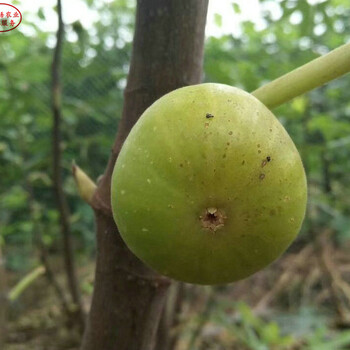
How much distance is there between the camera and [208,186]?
1.61 ft

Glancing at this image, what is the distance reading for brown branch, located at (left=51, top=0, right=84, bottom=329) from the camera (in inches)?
43.3

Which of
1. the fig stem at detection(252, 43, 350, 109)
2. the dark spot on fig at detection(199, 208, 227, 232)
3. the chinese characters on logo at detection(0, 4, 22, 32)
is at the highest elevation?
the chinese characters on logo at detection(0, 4, 22, 32)

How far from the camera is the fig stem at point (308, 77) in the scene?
535 millimetres

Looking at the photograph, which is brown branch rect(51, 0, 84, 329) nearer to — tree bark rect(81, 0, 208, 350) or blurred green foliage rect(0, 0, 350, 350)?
blurred green foliage rect(0, 0, 350, 350)

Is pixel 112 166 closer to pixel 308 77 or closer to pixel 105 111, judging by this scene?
pixel 308 77

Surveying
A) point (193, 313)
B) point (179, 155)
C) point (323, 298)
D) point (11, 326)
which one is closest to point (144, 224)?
point (179, 155)

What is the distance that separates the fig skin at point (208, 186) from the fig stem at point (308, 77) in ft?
0.17

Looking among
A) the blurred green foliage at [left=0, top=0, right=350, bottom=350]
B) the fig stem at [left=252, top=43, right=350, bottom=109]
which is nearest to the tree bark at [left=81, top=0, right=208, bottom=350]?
the fig stem at [left=252, top=43, right=350, bottom=109]

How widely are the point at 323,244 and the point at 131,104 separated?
271cm

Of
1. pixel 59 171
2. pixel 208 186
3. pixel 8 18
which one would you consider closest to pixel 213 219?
pixel 208 186

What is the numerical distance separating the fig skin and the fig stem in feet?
0.17

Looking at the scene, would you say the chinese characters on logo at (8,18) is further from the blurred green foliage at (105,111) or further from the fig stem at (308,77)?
the fig stem at (308,77)

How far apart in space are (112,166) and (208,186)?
0.62 ft

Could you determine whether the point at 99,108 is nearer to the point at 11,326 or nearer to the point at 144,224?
the point at 11,326
